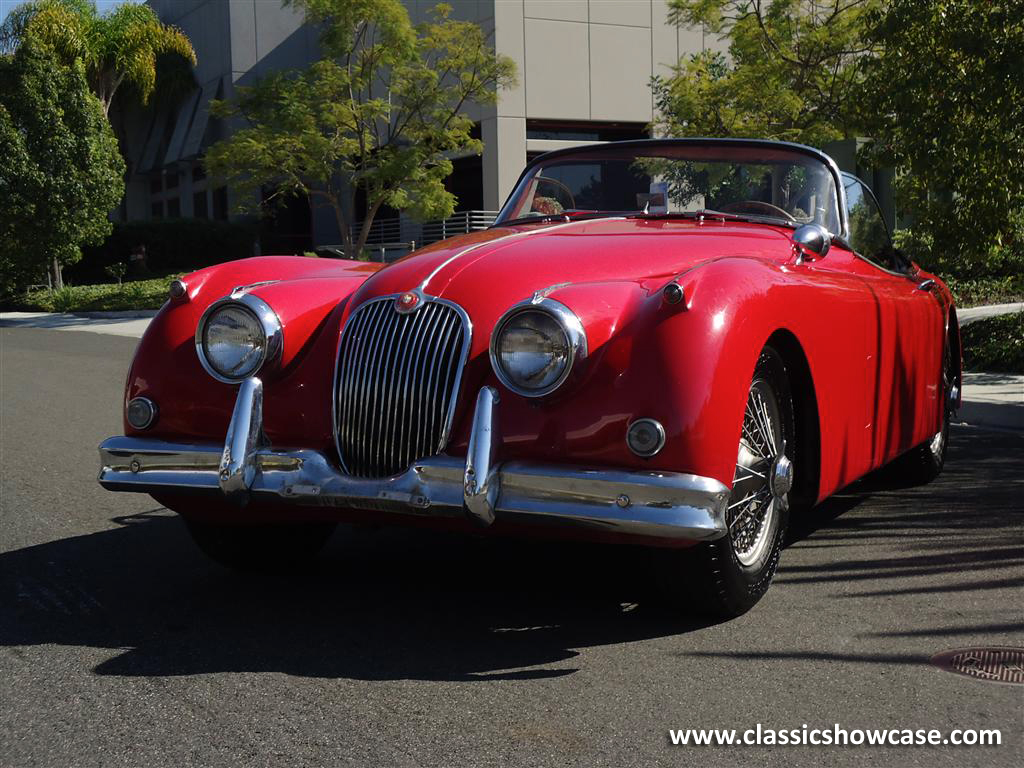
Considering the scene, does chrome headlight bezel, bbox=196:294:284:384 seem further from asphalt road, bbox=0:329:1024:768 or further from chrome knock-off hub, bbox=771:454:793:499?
chrome knock-off hub, bbox=771:454:793:499

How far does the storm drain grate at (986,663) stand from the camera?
3.49 metres

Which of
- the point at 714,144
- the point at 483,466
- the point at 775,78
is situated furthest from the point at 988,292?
the point at 483,466

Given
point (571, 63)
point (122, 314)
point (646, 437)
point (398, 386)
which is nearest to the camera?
point (646, 437)

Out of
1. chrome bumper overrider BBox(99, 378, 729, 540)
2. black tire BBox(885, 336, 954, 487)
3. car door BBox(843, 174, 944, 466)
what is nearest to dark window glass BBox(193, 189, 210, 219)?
black tire BBox(885, 336, 954, 487)

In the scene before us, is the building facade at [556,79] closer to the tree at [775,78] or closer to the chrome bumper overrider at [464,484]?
the tree at [775,78]

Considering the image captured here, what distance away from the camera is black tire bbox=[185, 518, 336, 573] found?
4.62 metres

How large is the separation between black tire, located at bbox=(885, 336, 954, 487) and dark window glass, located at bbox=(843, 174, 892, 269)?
27.9 inches

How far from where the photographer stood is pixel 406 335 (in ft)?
13.0

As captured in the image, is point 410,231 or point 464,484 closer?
point 464,484

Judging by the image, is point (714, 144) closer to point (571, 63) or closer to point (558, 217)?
point (558, 217)

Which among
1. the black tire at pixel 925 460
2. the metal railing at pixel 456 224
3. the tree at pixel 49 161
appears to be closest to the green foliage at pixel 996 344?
the black tire at pixel 925 460

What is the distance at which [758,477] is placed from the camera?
4.04 m

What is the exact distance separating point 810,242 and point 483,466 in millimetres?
1858

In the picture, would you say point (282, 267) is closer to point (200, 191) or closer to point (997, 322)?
point (997, 322)
